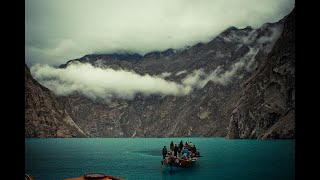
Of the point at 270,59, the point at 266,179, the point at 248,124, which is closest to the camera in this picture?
the point at 266,179

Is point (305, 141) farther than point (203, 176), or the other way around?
point (203, 176)

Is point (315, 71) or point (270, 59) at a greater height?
point (270, 59)

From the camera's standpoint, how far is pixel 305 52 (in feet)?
14.3

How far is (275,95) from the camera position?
171000mm

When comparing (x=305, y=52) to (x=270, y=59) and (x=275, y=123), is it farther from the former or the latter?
(x=270, y=59)

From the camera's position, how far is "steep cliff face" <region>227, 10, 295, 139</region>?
159 meters

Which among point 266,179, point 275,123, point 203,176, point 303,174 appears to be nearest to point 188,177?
point 203,176

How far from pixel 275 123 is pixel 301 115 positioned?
6767 inches

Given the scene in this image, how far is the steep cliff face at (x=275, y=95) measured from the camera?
520 ft

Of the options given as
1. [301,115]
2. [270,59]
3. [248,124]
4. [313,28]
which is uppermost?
[270,59]

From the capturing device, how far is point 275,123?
167 m

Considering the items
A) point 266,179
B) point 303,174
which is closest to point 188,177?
point 266,179
